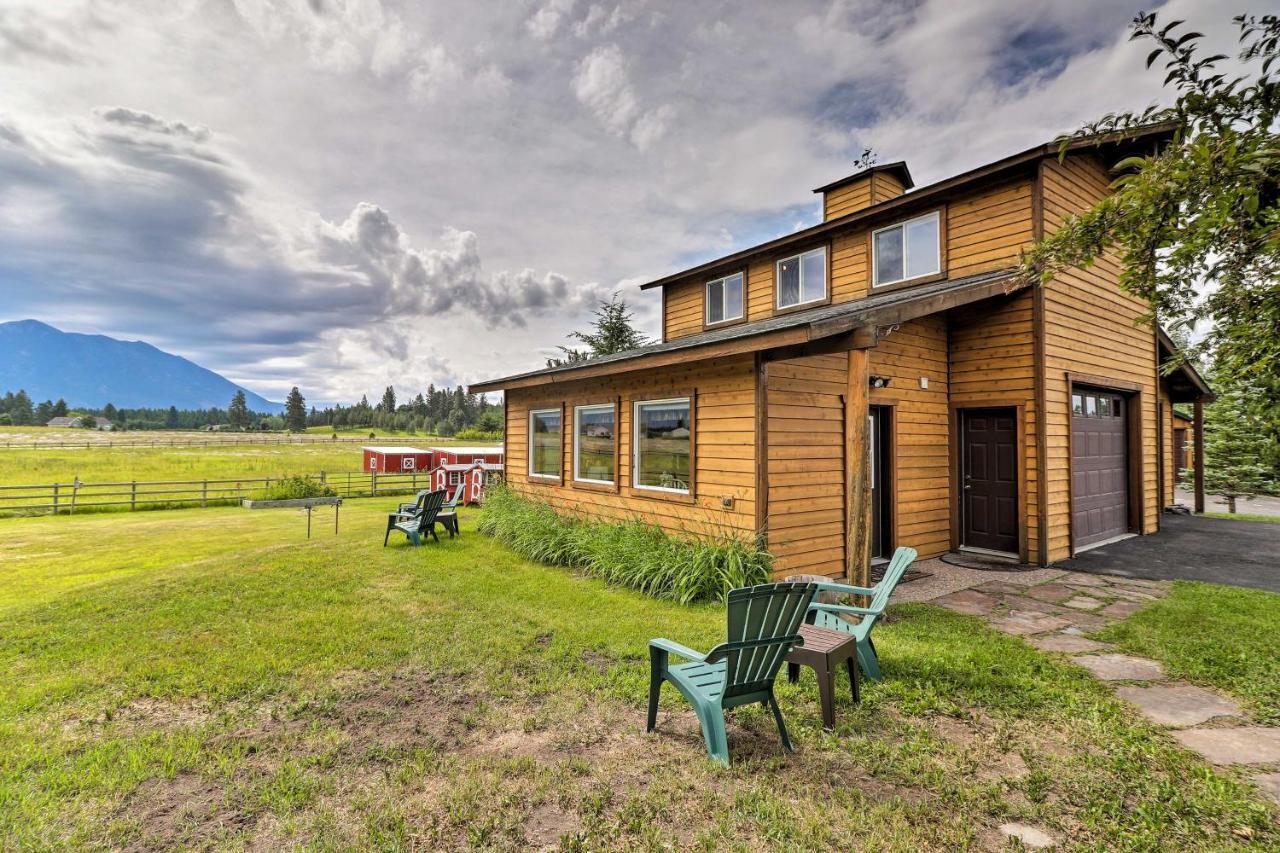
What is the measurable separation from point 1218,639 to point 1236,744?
7.06 feet

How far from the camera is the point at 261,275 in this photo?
664 inches

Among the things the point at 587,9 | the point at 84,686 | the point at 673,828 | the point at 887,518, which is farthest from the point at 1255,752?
the point at 587,9

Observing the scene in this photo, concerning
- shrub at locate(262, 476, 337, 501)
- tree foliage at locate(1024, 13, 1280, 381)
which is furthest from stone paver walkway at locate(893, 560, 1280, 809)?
shrub at locate(262, 476, 337, 501)

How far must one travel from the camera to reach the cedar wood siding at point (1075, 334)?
23.4 ft

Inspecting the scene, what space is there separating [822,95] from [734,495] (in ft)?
27.6

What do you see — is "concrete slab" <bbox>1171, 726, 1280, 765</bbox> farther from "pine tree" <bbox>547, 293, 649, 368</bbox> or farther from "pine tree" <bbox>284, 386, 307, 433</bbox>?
"pine tree" <bbox>284, 386, 307, 433</bbox>

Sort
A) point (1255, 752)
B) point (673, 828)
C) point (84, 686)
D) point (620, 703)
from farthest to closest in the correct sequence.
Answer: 1. point (84, 686)
2. point (620, 703)
3. point (1255, 752)
4. point (673, 828)

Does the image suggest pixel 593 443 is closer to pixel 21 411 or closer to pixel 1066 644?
pixel 1066 644

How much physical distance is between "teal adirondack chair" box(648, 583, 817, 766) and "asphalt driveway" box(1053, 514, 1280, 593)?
6483 mm

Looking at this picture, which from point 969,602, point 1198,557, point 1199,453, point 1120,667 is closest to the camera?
point 1120,667

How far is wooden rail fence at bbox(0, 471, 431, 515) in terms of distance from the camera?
13.8 meters

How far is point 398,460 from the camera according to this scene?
2072 centimetres

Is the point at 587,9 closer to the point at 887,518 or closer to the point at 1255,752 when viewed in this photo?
the point at 887,518

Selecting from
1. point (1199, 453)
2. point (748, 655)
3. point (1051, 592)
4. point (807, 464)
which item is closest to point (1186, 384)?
point (1199, 453)
